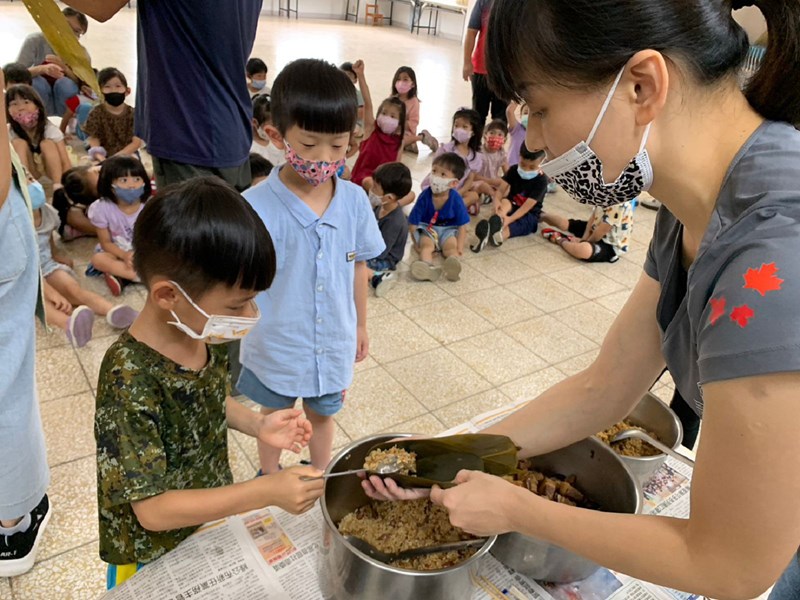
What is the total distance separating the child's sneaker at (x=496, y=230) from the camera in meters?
3.78

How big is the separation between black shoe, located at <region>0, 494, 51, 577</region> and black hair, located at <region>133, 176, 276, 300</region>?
0.97 meters

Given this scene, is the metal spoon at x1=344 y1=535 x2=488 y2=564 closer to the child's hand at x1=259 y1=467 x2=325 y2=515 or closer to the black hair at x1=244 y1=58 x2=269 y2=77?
the child's hand at x1=259 y1=467 x2=325 y2=515

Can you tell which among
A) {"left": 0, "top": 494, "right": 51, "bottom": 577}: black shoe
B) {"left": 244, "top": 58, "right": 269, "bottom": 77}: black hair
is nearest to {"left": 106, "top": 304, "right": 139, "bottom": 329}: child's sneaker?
{"left": 0, "top": 494, "right": 51, "bottom": 577}: black shoe

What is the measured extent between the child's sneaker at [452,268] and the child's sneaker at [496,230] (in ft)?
1.98

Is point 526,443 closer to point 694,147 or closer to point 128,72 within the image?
point 694,147

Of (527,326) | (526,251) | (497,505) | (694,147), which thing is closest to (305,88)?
(694,147)

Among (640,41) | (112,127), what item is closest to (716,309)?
(640,41)

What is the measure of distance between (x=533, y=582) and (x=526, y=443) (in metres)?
0.24

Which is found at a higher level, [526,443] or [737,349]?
[737,349]

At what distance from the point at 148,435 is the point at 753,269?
829 millimetres

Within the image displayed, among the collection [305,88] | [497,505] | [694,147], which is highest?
[694,147]

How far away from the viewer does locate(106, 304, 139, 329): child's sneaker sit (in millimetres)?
2438

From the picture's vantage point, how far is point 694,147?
0.69m

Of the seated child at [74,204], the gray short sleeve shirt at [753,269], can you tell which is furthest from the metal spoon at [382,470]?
the seated child at [74,204]
